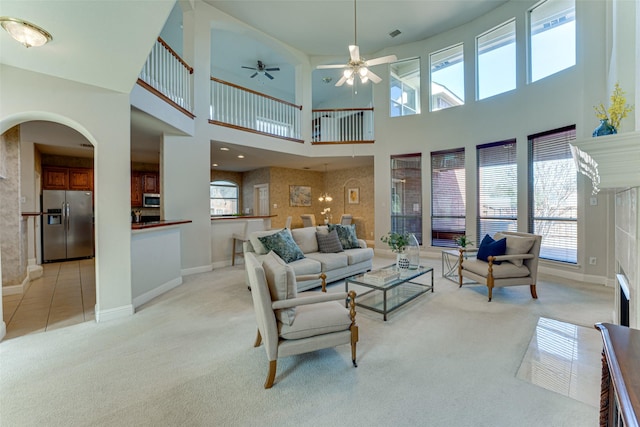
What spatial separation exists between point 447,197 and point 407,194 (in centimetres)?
95

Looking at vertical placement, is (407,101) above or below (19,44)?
above

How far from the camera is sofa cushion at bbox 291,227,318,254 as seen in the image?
14.3 feet

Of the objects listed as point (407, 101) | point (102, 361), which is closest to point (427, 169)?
point (407, 101)

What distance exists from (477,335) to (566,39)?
5.06 m

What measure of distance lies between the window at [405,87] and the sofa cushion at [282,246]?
474cm

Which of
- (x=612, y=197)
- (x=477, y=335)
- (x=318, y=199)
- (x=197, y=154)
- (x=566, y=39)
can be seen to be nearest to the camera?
(x=477, y=335)

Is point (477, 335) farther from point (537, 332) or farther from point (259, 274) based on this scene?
point (259, 274)

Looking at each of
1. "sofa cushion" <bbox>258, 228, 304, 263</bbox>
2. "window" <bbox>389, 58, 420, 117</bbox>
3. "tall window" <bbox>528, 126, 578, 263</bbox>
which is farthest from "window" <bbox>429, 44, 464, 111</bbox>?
"sofa cushion" <bbox>258, 228, 304, 263</bbox>

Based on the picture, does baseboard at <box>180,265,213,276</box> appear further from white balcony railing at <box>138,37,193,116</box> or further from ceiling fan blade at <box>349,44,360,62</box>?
ceiling fan blade at <box>349,44,360,62</box>

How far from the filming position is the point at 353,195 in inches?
359

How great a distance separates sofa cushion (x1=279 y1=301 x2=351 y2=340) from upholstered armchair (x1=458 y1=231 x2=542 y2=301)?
8.08 ft

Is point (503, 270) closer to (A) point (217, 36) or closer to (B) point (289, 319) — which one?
(B) point (289, 319)

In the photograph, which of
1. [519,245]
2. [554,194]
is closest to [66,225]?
[519,245]

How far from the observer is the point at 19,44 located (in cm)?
211
